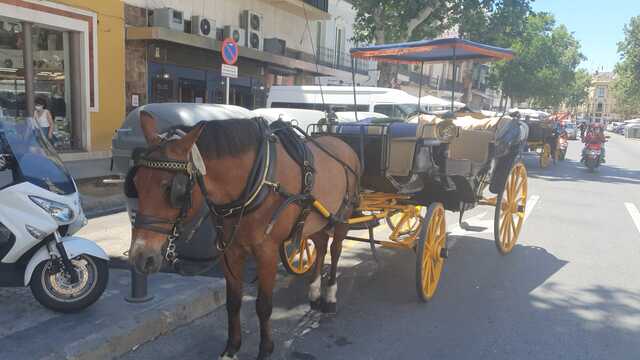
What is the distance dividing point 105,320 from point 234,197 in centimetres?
164

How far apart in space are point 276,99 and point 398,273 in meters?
11.3

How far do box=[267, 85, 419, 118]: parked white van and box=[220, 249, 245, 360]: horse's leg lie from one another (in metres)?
11.6

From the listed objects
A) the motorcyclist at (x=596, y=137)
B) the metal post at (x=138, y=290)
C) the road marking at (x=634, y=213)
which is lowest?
the road marking at (x=634, y=213)

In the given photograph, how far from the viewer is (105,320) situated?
368 cm

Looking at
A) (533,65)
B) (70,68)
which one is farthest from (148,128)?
(533,65)

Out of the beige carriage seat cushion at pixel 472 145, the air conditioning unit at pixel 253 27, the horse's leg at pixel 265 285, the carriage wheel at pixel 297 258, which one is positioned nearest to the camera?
the horse's leg at pixel 265 285

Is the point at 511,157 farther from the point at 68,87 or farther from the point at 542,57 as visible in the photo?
the point at 542,57

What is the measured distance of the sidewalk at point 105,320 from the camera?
329 cm

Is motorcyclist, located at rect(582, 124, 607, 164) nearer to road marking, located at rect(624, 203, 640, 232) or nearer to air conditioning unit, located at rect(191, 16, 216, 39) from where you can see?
road marking, located at rect(624, 203, 640, 232)

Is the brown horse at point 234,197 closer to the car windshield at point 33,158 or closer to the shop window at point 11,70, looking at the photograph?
the car windshield at point 33,158

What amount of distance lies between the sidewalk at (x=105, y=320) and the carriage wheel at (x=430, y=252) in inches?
69.8

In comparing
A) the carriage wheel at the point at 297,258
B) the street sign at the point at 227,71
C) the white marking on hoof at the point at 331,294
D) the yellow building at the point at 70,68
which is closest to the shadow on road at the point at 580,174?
the street sign at the point at 227,71

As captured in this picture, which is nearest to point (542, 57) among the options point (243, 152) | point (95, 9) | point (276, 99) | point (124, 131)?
point (276, 99)

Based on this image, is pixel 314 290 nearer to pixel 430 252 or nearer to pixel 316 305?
pixel 316 305
